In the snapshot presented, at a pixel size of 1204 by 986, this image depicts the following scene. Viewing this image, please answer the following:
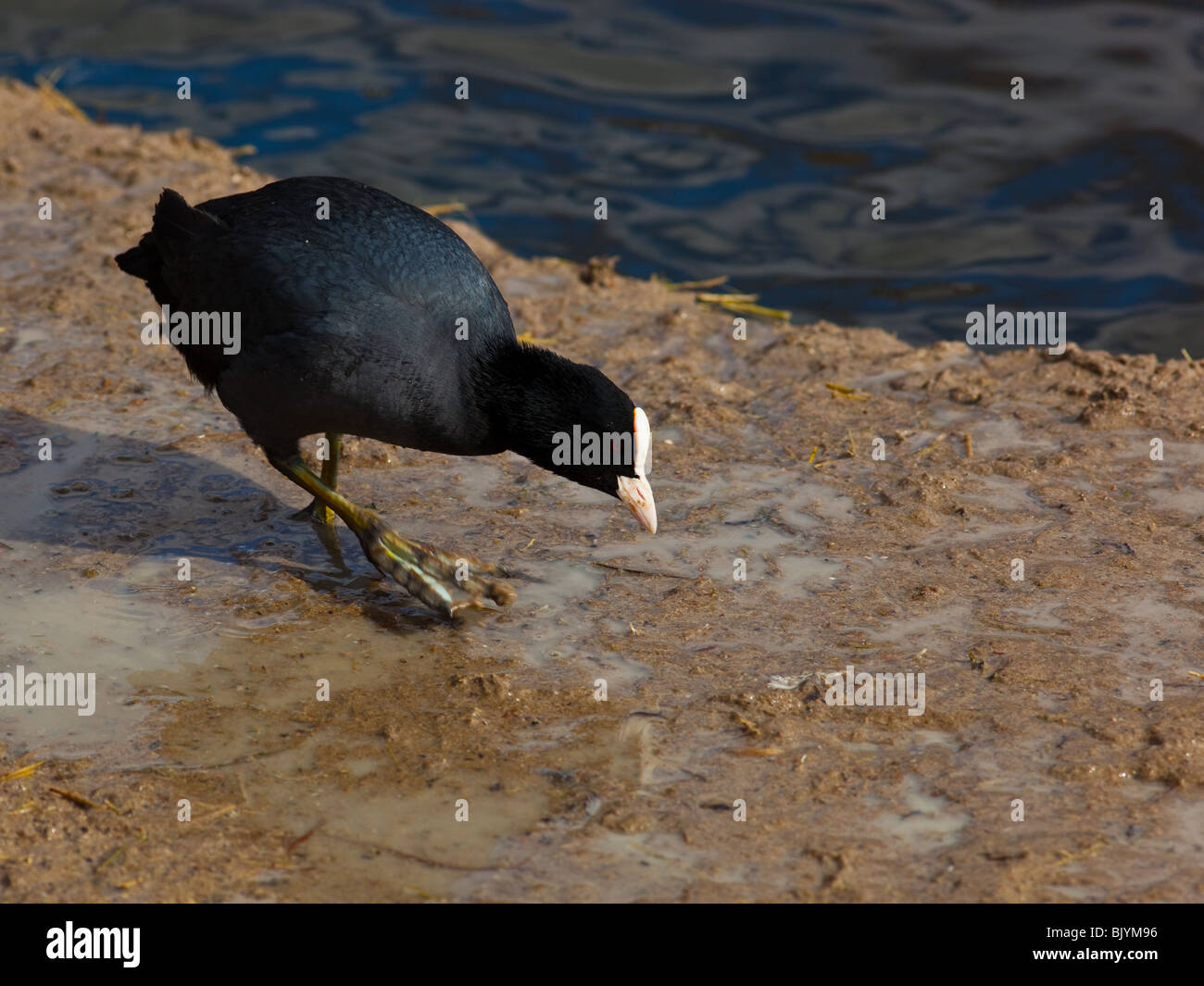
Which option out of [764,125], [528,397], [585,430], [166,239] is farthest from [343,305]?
[764,125]

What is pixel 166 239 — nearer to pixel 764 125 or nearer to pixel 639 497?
pixel 639 497

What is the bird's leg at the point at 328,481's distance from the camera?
16.4ft

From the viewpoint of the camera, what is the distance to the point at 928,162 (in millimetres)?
9219

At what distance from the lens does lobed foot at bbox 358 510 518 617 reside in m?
4.38

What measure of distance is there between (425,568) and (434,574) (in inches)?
1.7

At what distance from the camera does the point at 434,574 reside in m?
4.40

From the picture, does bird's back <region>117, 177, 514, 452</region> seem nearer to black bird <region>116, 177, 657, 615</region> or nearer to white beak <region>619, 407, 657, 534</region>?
black bird <region>116, 177, 657, 615</region>

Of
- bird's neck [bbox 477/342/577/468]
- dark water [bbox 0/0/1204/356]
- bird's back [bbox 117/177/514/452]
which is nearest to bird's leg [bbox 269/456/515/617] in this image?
bird's back [bbox 117/177/514/452]

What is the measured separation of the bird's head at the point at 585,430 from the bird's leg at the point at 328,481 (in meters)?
0.91

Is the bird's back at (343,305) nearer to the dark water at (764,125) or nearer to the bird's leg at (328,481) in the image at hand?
the bird's leg at (328,481)

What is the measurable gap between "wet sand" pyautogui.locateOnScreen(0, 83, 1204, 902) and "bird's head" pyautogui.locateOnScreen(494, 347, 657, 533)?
40 centimetres
